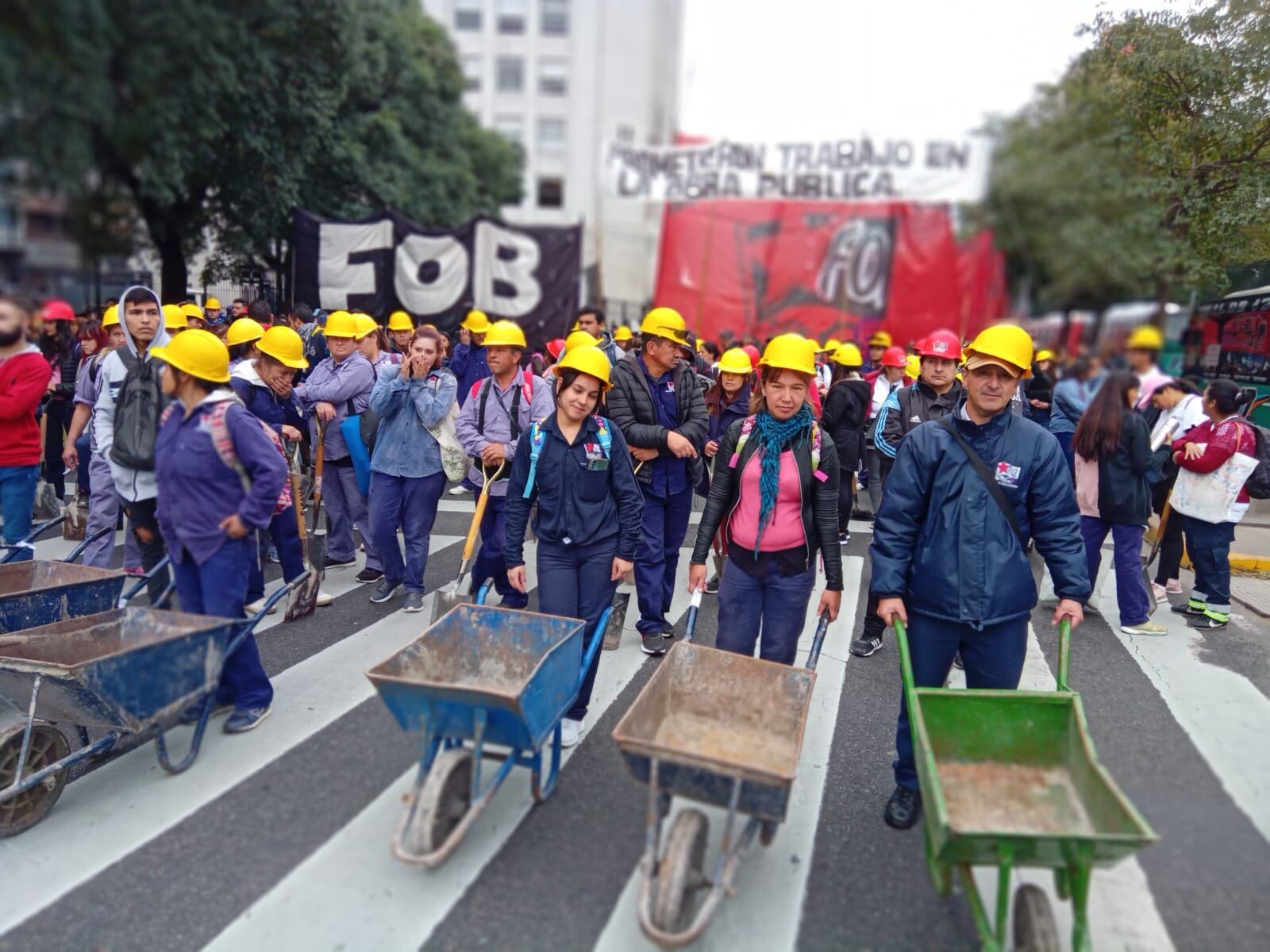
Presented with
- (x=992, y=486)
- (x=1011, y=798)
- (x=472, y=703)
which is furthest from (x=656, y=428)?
(x=1011, y=798)

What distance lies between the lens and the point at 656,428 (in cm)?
562

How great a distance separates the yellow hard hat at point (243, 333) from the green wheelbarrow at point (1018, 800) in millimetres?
5474

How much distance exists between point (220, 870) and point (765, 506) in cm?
273

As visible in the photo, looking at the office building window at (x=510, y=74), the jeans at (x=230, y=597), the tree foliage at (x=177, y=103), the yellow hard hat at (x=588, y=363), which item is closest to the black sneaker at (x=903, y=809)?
the yellow hard hat at (x=588, y=363)

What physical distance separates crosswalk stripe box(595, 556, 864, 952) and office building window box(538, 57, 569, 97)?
4653 cm

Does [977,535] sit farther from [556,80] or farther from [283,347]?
[556,80]

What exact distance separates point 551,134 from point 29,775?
4676 cm

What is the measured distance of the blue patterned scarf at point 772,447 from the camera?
4.07 meters

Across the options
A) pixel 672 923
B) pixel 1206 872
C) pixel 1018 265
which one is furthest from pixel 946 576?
pixel 1018 265

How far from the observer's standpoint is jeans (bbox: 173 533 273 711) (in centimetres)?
415

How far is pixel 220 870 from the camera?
3.34 meters

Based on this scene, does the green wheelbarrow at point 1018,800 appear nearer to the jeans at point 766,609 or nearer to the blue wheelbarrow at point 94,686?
the jeans at point 766,609

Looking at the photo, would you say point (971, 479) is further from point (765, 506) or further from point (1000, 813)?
point (1000, 813)

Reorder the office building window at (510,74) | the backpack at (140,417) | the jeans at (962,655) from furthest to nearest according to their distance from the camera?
the office building window at (510,74) < the backpack at (140,417) < the jeans at (962,655)
